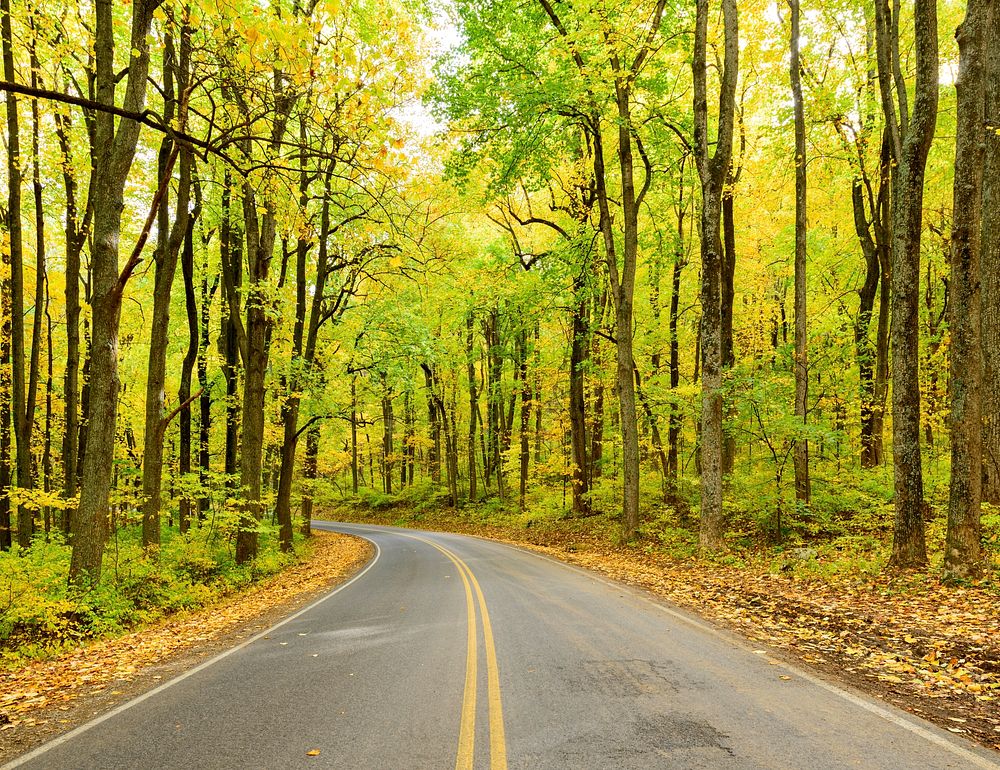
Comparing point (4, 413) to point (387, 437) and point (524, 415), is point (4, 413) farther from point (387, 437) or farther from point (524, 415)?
point (387, 437)

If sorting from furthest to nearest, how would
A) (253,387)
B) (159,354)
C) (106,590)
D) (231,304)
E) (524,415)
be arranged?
(524,415) → (231,304) → (253,387) → (159,354) → (106,590)

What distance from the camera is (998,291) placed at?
34.9 ft

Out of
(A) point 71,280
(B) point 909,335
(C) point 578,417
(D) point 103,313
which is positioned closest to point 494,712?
(D) point 103,313

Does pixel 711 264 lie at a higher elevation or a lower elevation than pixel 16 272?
higher

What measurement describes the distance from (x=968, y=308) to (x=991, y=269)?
293 cm

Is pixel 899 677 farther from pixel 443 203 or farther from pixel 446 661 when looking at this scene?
pixel 443 203

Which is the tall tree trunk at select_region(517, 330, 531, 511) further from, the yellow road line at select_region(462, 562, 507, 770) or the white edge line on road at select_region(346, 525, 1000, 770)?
the yellow road line at select_region(462, 562, 507, 770)

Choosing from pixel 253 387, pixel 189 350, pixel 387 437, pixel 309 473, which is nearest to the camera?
pixel 253 387

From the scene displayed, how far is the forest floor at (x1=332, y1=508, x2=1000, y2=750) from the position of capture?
5016mm

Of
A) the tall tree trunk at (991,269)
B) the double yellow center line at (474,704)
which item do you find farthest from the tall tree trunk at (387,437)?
the tall tree trunk at (991,269)

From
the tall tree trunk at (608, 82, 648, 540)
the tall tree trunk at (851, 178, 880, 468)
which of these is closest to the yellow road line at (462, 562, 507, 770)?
the tall tree trunk at (608, 82, 648, 540)

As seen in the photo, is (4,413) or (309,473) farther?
(309,473)

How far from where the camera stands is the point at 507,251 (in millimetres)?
24250

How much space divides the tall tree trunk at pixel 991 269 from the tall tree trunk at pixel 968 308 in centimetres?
151
